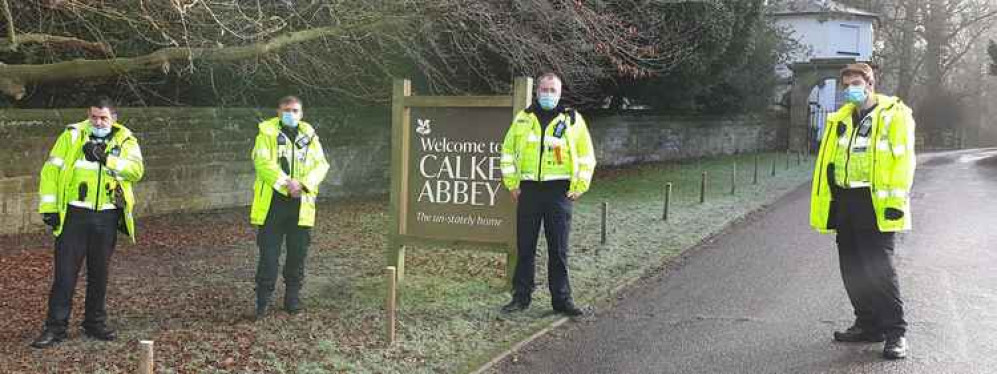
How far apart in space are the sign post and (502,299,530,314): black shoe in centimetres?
81

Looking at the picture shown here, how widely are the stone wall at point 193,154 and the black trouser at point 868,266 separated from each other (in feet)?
31.3

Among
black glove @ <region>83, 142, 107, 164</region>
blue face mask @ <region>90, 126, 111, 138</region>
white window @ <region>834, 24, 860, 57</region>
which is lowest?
black glove @ <region>83, 142, 107, 164</region>

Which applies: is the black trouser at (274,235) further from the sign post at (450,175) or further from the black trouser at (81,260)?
the sign post at (450,175)

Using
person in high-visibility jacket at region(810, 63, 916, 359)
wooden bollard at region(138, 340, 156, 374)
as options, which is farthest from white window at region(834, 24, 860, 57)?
wooden bollard at region(138, 340, 156, 374)

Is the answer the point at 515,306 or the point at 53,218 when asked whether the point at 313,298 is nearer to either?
the point at 515,306

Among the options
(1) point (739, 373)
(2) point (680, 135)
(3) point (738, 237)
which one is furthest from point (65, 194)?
(2) point (680, 135)

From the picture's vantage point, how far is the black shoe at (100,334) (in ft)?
19.6

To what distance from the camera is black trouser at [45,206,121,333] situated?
586 cm

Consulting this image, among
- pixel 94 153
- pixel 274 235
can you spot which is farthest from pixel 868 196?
pixel 94 153

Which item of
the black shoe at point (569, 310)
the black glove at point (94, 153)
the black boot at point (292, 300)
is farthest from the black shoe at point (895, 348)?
the black glove at point (94, 153)

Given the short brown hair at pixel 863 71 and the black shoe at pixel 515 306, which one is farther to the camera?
the black shoe at pixel 515 306

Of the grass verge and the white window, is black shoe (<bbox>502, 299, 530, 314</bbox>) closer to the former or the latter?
the grass verge

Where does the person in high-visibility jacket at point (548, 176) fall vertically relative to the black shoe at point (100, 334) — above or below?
above

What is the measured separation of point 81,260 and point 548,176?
3.46 meters
